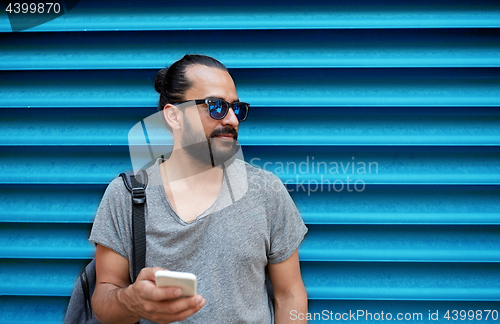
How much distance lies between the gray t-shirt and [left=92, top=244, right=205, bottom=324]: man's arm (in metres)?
0.09

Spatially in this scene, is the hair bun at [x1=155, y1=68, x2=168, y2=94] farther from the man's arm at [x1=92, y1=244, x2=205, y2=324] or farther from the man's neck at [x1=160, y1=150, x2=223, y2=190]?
the man's arm at [x1=92, y1=244, x2=205, y2=324]

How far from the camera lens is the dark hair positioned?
5.33 ft

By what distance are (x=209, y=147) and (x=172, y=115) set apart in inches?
11.7

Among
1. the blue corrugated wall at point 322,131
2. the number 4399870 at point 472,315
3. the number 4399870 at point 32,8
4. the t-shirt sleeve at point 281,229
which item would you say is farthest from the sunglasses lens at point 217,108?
the number 4399870 at point 472,315

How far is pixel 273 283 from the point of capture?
1595mm

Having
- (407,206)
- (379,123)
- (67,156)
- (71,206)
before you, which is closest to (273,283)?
(407,206)

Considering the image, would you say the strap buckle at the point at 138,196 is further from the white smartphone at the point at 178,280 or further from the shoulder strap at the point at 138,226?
the white smartphone at the point at 178,280

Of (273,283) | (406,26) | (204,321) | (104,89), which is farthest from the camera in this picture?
(104,89)

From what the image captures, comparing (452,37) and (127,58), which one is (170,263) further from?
(452,37)

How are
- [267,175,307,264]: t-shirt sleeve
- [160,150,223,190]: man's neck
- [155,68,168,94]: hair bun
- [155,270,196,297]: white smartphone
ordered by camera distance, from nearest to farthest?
1. [155,270,196,297]: white smartphone
2. [267,175,307,264]: t-shirt sleeve
3. [160,150,223,190]: man's neck
4. [155,68,168,94]: hair bun

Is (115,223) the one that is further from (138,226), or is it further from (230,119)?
(230,119)

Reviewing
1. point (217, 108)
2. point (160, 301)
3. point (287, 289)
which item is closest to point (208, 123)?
point (217, 108)

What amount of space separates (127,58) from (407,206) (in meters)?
1.98

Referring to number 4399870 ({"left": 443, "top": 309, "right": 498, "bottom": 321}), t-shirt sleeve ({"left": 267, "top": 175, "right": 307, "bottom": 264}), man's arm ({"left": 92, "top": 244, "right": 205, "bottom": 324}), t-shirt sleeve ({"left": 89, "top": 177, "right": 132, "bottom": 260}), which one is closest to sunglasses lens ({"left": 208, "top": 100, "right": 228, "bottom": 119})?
t-shirt sleeve ({"left": 267, "top": 175, "right": 307, "bottom": 264})
